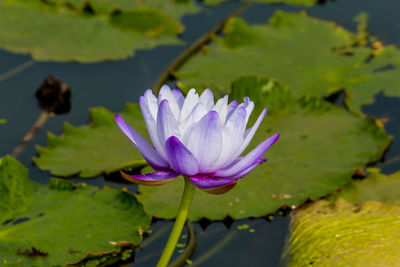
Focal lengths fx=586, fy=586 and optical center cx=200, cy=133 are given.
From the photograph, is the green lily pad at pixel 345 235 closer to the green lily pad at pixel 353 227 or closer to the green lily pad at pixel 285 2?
the green lily pad at pixel 353 227

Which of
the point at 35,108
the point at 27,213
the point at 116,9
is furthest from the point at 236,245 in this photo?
the point at 116,9

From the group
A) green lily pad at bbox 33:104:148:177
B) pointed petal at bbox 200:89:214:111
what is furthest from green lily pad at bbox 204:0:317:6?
pointed petal at bbox 200:89:214:111

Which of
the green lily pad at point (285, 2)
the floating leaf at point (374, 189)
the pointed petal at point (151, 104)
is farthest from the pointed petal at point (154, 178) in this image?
the green lily pad at point (285, 2)

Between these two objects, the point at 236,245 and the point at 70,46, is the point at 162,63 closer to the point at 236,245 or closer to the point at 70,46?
the point at 70,46

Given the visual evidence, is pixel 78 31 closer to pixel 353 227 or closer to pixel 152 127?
pixel 353 227

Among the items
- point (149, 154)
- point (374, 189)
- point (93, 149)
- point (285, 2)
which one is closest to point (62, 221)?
point (93, 149)

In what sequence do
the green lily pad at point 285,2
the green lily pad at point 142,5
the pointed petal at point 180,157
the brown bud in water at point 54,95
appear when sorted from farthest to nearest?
the green lily pad at point 285,2, the green lily pad at point 142,5, the brown bud in water at point 54,95, the pointed petal at point 180,157
